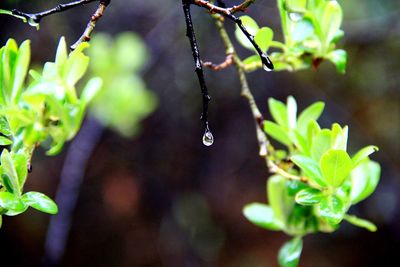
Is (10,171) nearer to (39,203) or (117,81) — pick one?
(39,203)

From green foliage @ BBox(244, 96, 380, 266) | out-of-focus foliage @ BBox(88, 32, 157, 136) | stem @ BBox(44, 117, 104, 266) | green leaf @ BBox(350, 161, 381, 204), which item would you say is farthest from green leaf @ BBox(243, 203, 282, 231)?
stem @ BBox(44, 117, 104, 266)

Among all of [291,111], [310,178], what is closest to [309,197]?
[310,178]

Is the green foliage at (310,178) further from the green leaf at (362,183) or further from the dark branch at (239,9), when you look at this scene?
the dark branch at (239,9)

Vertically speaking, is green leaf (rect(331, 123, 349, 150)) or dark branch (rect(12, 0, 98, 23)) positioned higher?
dark branch (rect(12, 0, 98, 23))

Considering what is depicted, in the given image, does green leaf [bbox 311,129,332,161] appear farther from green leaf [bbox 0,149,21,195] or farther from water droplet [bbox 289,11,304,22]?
green leaf [bbox 0,149,21,195]

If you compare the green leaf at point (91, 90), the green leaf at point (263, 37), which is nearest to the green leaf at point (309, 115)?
the green leaf at point (263, 37)

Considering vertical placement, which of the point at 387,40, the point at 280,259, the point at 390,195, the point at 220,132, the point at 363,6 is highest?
the point at 363,6

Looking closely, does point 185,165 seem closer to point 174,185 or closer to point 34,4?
point 174,185

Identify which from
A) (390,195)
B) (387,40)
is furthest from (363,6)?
(390,195)
